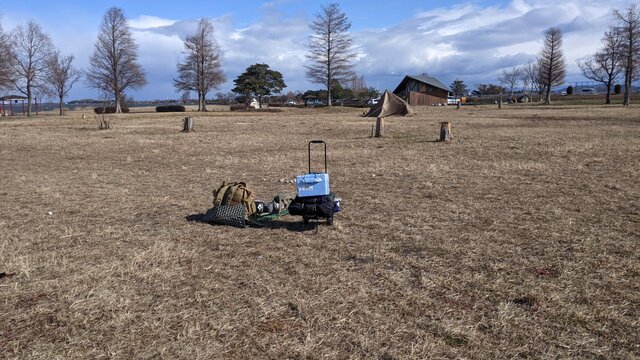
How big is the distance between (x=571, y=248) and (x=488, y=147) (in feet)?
30.9

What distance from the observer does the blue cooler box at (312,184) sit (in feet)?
16.8

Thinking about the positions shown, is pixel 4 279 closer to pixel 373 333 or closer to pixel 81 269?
pixel 81 269

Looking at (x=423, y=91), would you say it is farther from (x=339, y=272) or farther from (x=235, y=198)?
(x=339, y=272)

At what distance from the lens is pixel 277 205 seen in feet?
19.4

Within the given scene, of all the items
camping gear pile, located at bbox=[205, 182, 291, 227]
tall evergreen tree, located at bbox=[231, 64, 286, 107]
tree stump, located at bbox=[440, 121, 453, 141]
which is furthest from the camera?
tall evergreen tree, located at bbox=[231, 64, 286, 107]

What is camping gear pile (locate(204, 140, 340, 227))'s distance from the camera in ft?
16.9

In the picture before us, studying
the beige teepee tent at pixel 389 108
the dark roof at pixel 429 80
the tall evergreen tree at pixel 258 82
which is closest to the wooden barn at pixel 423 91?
the dark roof at pixel 429 80

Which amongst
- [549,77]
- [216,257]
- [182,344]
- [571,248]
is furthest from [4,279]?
[549,77]

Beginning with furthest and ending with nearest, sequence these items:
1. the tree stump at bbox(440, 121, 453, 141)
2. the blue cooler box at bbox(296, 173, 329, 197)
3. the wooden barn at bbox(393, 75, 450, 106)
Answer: the wooden barn at bbox(393, 75, 450, 106) < the tree stump at bbox(440, 121, 453, 141) < the blue cooler box at bbox(296, 173, 329, 197)

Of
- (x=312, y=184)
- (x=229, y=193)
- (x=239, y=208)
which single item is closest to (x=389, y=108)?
(x=229, y=193)

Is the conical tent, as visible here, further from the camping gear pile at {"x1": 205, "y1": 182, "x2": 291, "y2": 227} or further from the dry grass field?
the camping gear pile at {"x1": 205, "y1": 182, "x2": 291, "y2": 227}

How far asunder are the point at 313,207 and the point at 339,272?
1.18m

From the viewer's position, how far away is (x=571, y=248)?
4.65 m

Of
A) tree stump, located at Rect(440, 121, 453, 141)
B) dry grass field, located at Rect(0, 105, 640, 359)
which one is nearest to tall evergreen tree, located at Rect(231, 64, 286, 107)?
tree stump, located at Rect(440, 121, 453, 141)
